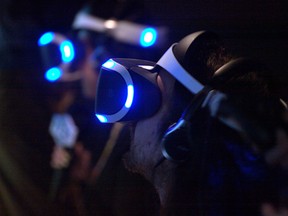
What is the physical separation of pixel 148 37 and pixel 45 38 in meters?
0.51

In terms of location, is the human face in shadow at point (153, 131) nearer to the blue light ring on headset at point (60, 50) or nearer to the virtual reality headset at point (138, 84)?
the virtual reality headset at point (138, 84)

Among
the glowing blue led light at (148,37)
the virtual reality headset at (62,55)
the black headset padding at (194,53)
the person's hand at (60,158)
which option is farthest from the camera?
the person's hand at (60,158)

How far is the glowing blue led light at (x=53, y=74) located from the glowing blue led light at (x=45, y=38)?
0.12 m

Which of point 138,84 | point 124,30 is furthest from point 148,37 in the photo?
point 138,84

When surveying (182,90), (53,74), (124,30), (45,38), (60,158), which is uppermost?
(182,90)

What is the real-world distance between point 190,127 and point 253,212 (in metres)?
0.21

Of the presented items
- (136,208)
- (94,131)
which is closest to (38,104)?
(94,131)

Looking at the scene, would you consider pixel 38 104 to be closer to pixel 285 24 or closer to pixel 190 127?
pixel 285 24

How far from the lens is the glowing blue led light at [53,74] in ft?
6.68

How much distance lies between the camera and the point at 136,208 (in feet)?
5.77

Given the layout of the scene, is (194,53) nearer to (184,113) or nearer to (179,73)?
(179,73)

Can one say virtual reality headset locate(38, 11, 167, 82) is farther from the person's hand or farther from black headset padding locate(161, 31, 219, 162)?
black headset padding locate(161, 31, 219, 162)

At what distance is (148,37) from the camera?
6.33ft

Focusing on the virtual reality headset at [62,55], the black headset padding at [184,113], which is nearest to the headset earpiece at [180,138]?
the black headset padding at [184,113]
